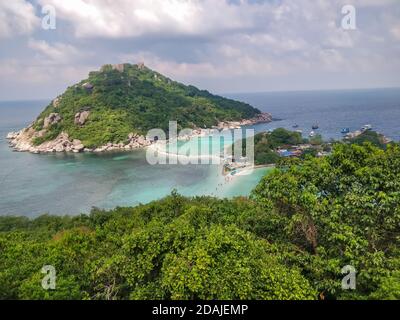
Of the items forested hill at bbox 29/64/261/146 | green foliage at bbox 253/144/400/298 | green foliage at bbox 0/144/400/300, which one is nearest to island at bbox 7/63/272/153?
forested hill at bbox 29/64/261/146

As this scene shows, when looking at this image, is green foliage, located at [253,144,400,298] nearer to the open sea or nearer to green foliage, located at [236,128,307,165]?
the open sea

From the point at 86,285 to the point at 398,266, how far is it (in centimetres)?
640

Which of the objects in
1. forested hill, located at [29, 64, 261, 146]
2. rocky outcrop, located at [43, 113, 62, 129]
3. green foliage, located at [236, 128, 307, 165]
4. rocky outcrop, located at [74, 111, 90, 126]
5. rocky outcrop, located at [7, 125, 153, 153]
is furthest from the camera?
rocky outcrop, located at [43, 113, 62, 129]

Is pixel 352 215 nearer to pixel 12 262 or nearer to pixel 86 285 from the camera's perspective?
pixel 86 285

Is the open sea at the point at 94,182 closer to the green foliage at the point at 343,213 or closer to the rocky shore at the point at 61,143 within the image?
the rocky shore at the point at 61,143

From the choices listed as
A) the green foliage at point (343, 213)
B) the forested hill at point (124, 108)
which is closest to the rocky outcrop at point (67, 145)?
the forested hill at point (124, 108)

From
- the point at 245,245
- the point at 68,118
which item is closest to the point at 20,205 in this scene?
the point at 245,245

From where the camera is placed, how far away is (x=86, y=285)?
7.24 metres

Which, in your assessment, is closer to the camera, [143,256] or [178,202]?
[143,256]

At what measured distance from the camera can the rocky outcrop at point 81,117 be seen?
6006 cm

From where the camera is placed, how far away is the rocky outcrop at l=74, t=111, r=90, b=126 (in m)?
60.1

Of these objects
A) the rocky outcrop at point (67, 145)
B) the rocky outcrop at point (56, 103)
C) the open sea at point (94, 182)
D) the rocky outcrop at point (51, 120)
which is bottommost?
the open sea at point (94, 182)

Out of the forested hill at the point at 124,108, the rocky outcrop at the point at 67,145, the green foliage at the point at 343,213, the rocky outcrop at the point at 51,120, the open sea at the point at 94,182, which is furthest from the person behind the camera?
the rocky outcrop at the point at 51,120

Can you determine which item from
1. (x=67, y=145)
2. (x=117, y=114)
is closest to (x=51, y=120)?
(x=67, y=145)
